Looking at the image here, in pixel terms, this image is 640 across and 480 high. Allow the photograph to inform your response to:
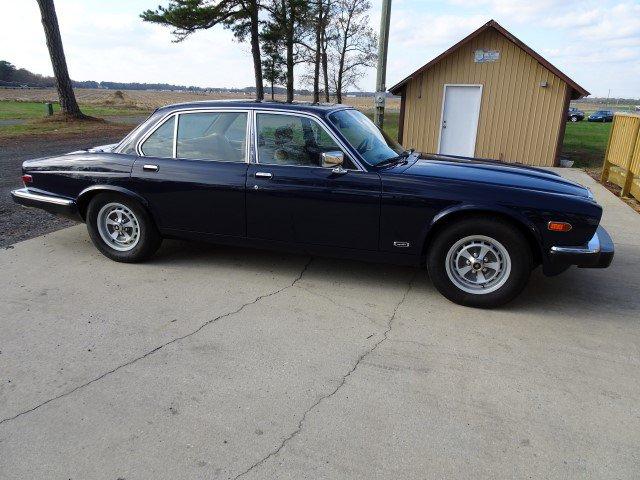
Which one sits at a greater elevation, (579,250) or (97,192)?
(97,192)

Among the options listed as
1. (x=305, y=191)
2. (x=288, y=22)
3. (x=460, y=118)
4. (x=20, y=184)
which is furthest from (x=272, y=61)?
(x=305, y=191)

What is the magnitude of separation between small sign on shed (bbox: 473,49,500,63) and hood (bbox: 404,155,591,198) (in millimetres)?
9802

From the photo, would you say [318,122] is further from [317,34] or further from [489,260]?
[317,34]

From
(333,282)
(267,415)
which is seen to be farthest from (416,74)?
(267,415)

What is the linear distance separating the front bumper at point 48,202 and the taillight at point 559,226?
4431mm

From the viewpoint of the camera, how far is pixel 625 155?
30.0 ft

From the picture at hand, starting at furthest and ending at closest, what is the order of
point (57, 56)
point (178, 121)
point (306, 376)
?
point (57, 56) < point (178, 121) < point (306, 376)

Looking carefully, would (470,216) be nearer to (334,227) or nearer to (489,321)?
(489,321)

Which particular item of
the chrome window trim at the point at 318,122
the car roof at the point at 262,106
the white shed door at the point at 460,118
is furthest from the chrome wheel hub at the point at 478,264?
the white shed door at the point at 460,118

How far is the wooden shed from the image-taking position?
1296 cm

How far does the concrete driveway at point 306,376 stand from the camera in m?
2.32

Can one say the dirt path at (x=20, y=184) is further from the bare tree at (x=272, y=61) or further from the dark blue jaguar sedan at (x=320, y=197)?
the bare tree at (x=272, y=61)

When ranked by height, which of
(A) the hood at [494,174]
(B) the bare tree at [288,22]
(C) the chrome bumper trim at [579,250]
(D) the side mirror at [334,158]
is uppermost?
(B) the bare tree at [288,22]

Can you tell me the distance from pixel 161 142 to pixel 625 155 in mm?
8565
